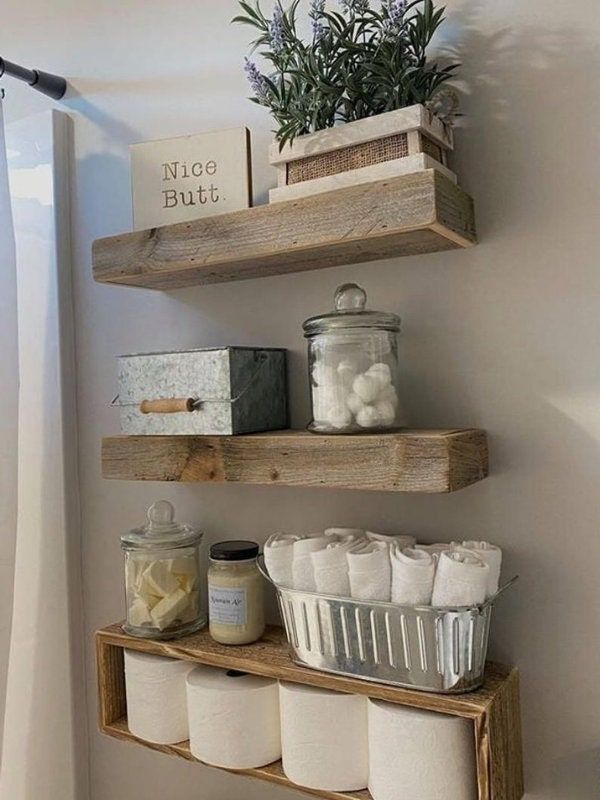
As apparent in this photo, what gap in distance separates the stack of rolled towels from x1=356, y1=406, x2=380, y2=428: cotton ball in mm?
147

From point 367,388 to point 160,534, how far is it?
1.29ft

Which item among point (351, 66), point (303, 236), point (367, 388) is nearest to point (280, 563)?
point (367, 388)

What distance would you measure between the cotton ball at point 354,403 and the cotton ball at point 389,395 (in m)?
0.02

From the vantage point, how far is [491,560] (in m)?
0.79

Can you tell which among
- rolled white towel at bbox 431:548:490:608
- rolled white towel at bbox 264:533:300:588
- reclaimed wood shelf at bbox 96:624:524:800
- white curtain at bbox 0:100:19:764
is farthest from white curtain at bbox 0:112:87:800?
rolled white towel at bbox 431:548:490:608

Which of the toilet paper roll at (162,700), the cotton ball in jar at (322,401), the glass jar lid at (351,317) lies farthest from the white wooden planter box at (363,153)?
the toilet paper roll at (162,700)

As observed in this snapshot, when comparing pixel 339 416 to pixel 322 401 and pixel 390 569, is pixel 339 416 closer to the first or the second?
pixel 322 401

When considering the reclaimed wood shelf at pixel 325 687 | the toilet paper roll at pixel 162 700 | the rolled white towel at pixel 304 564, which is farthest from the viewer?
the toilet paper roll at pixel 162 700

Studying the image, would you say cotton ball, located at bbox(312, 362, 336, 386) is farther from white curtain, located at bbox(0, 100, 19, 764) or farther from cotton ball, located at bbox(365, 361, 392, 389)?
white curtain, located at bbox(0, 100, 19, 764)

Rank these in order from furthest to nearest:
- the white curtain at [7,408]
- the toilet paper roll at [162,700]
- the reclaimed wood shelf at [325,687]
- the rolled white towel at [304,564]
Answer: the white curtain at [7,408] → the toilet paper roll at [162,700] → the rolled white towel at [304,564] → the reclaimed wood shelf at [325,687]

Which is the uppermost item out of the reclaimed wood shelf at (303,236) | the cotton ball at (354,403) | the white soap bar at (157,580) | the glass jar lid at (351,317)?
the reclaimed wood shelf at (303,236)

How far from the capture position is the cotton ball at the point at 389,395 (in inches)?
33.0

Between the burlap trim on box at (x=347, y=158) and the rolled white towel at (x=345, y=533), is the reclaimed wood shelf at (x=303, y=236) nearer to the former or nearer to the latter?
the burlap trim on box at (x=347, y=158)

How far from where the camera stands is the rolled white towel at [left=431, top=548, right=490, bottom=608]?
0.76 meters
